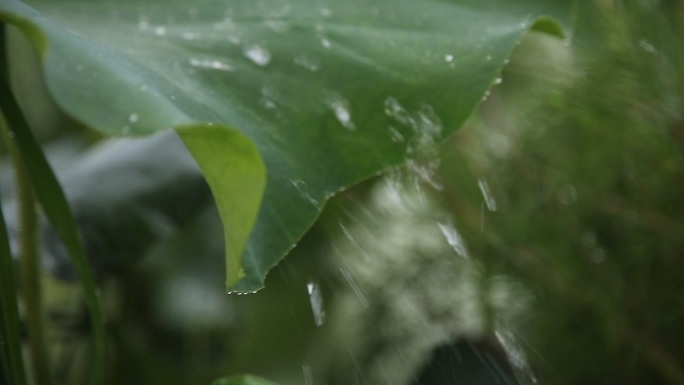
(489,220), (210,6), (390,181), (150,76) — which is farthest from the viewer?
(390,181)

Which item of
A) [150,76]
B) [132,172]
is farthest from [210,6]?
[132,172]

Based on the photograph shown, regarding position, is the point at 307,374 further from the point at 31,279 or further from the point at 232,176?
the point at 232,176

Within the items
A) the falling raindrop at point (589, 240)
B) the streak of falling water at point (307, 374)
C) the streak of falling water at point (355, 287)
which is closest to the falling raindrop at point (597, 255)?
the falling raindrop at point (589, 240)

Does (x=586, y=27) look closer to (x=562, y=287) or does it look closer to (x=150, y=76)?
(x=562, y=287)

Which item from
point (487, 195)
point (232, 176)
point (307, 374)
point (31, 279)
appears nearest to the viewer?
point (232, 176)

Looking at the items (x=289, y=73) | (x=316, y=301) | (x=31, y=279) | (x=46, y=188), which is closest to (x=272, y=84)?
(x=289, y=73)

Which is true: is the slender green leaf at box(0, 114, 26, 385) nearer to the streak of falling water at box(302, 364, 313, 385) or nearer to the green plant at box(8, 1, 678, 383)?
the green plant at box(8, 1, 678, 383)
